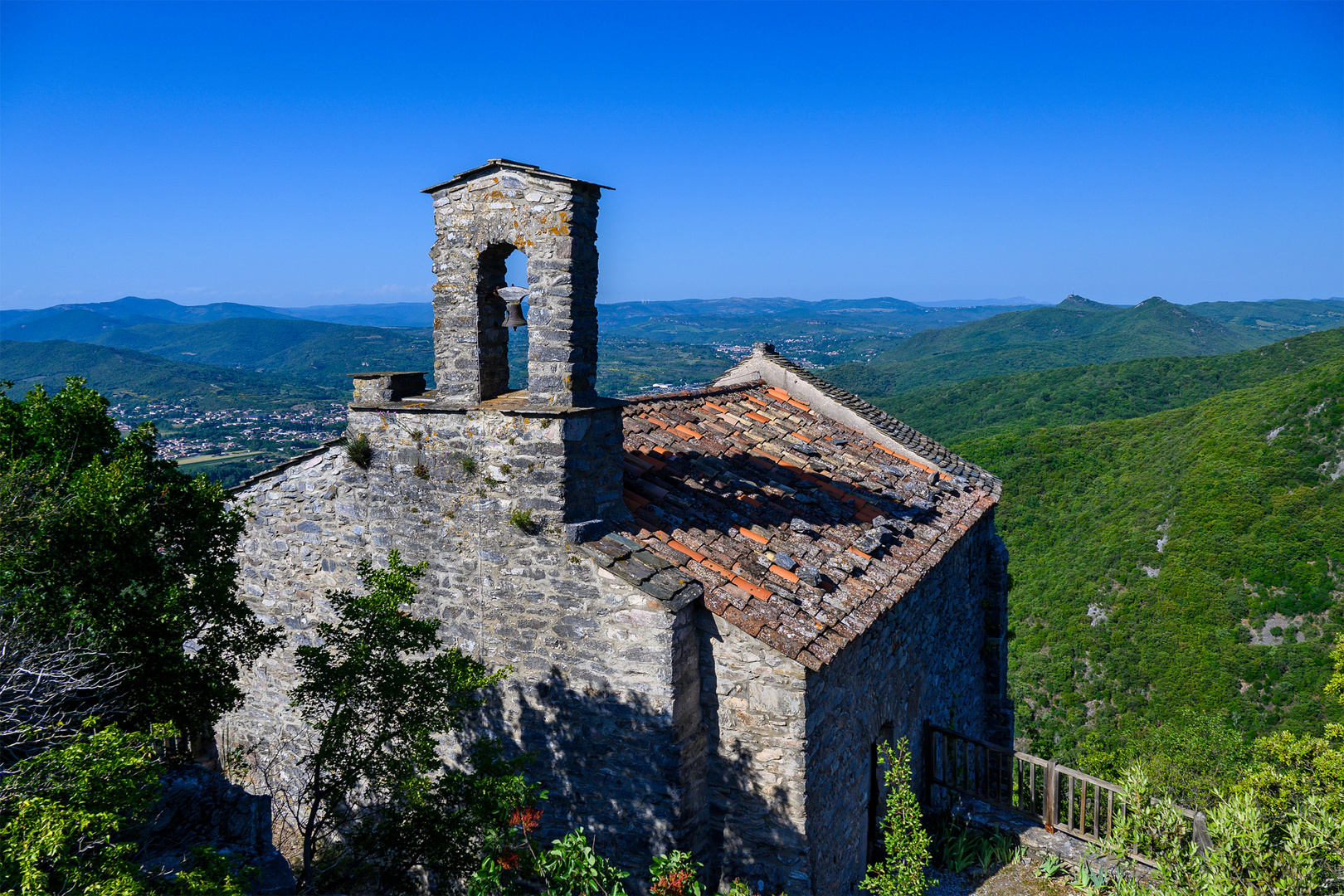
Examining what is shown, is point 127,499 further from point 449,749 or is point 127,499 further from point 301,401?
point 301,401

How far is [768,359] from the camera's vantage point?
1587 cm

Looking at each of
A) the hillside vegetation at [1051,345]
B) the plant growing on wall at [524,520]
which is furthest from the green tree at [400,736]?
the hillside vegetation at [1051,345]

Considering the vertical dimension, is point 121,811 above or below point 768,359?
below

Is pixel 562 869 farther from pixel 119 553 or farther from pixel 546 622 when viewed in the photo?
pixel 119 553

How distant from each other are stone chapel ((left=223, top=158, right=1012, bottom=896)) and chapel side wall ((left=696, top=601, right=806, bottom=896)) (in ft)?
0.07

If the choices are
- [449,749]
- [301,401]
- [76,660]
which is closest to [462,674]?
[449,749]

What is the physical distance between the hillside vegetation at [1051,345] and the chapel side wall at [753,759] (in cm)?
8342

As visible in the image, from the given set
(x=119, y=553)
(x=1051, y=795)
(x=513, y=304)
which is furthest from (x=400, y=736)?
(x=1051, y=795)

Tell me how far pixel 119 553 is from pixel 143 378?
91.1m

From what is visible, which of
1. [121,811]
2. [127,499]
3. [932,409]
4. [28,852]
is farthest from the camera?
[932,409]

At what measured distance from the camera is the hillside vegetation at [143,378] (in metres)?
74.8

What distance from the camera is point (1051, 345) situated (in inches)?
5325

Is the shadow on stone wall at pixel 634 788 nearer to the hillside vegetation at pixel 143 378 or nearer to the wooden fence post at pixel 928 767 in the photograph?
the wooden fence post at pixel 928 767

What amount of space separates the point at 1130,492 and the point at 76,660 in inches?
1509
